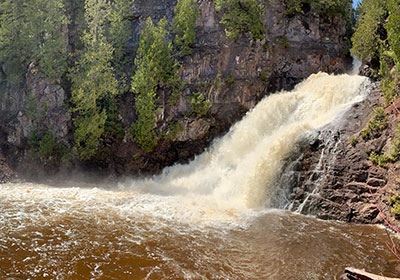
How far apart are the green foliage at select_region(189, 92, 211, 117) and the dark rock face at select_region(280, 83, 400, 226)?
28.8 ft

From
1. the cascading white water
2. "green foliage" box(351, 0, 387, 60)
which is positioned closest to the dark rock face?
the cascading white water

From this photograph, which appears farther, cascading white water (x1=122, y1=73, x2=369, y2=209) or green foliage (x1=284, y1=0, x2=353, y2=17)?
green foliage (x1=284, y1=0, x2=353, y2=17)

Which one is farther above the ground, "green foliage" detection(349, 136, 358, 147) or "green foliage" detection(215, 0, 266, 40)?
"green foliage" detection(215, 0, 266, 40)

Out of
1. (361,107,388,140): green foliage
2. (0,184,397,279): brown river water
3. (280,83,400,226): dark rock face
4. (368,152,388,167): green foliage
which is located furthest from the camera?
(361,107,388,140): green foliage

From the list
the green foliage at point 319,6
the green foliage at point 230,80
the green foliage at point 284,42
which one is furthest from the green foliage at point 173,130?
the green foliage at point 319,6

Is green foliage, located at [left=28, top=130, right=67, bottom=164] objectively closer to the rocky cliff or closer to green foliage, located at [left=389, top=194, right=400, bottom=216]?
the rocky cliff

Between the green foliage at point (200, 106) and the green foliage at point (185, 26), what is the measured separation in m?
4.13

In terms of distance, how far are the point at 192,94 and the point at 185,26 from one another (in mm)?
6060

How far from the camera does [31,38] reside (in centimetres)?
2192

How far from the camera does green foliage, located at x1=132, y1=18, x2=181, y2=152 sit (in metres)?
20.9

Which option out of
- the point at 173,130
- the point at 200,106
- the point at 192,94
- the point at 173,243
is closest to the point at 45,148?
the point at 173,130

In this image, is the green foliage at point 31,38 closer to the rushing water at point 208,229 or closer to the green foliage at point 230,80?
the rushing water at point 208,229

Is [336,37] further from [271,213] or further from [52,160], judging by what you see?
[52,160]

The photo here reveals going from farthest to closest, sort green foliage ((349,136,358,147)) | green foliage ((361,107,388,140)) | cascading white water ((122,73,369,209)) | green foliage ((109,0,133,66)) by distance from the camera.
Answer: green foliage ((109,0,133,66))
cascading white water ((122,73,369,209))
green foliage ((349,136,358,147))
green foliage ((361,107,388,140))
